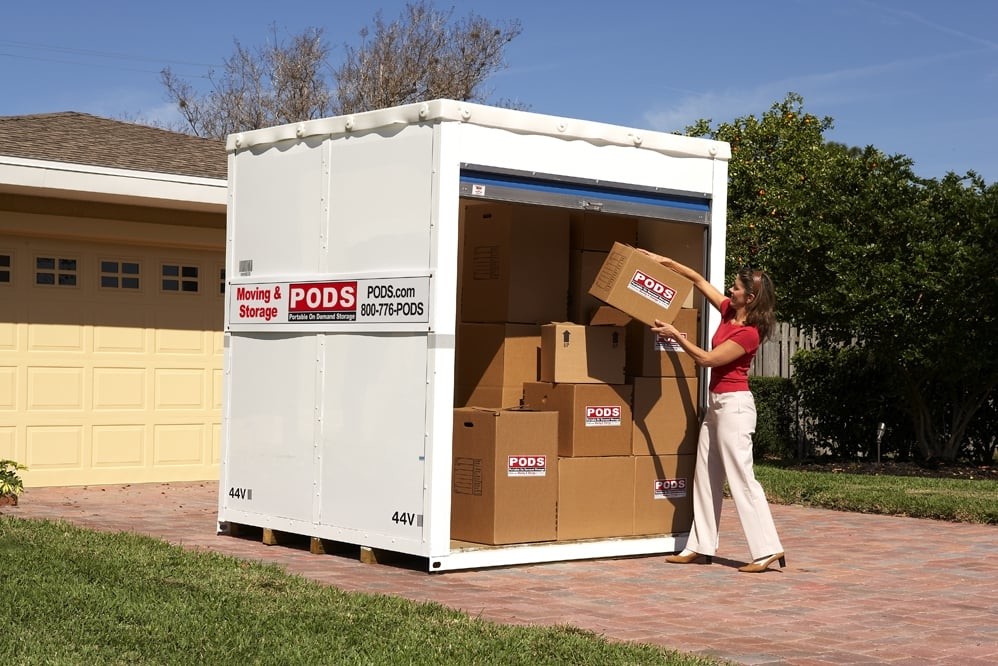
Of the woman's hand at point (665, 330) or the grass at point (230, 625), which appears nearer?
the grass at point (230, 625)

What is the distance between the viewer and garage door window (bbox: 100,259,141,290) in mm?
14312

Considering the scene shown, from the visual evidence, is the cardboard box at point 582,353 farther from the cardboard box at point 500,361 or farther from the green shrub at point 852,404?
the green shrub at point 852,404

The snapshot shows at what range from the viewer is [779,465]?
720 inches

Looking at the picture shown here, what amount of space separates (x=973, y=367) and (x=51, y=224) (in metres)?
10.2

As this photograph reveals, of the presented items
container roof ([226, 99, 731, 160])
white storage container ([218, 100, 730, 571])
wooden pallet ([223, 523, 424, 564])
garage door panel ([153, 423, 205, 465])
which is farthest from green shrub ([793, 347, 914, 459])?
wooden pallet ([223, 523, 424, 564])

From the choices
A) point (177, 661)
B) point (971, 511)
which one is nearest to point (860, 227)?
point (971, 511)

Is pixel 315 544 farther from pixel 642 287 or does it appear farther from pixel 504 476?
pixel 642 287

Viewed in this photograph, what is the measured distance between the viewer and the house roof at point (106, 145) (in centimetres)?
Result: 1417

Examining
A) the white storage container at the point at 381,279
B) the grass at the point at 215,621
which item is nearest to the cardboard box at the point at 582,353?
the white storage container at the point at 381,279

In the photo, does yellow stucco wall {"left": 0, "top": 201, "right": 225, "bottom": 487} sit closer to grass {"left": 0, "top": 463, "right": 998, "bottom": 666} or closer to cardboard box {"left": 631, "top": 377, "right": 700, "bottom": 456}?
grass {"left": 0, "top": 463, "right": 998, "bottom": 666}

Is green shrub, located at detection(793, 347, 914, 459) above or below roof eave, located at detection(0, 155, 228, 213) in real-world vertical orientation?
below

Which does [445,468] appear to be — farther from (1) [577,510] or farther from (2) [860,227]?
(2) [860,227]

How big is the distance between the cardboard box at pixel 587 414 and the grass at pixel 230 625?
2.19 metres

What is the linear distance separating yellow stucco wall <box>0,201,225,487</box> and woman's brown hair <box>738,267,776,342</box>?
721 cm
